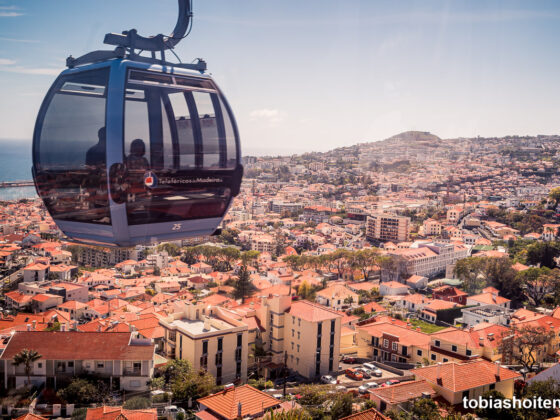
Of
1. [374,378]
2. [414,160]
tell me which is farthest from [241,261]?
[414,160]

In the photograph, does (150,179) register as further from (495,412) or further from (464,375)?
(464,375)

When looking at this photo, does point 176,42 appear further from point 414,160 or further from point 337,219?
point 414,160

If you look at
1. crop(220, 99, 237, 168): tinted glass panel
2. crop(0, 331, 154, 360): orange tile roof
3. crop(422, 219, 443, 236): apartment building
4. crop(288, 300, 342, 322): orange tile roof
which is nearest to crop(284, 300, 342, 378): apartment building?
crop(288, 300, 342, 322): orange tile roof

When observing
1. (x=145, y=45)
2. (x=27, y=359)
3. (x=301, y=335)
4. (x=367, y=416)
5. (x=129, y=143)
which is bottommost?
(x=301, y=335)

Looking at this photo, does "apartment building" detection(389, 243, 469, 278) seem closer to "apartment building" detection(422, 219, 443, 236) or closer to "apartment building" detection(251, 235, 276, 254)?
"apartment building" detection(422, 219, 443, 236)

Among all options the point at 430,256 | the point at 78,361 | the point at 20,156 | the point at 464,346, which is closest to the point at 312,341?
the point at 464,346
